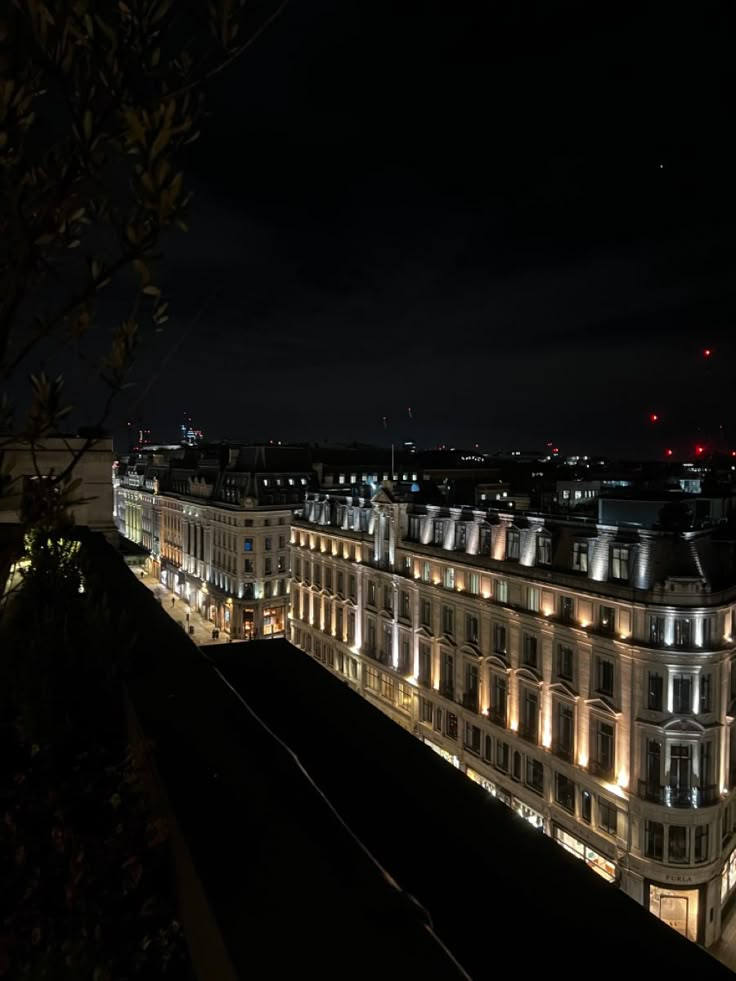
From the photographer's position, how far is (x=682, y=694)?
104ft

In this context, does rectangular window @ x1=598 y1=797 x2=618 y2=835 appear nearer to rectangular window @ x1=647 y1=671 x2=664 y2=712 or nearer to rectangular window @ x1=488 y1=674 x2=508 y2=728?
rectangular window @ x1=647 y1=671 x2=664 y2=712

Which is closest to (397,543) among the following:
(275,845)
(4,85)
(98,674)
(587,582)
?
(587,582)

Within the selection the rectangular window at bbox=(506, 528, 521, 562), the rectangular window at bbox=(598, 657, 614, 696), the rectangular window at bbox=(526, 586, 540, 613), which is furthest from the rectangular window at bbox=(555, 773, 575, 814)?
the rectangular window at bbox=(506, 528, 521, 562)

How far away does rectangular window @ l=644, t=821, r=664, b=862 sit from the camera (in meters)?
31.9

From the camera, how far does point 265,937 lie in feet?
17.2

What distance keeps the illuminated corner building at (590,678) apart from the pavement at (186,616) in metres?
34.9

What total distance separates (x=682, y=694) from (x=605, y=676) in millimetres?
4013

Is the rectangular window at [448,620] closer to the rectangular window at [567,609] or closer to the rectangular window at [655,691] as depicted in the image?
the rectangular window at [567,609]

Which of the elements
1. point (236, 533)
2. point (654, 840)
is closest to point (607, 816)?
point (654, 840)

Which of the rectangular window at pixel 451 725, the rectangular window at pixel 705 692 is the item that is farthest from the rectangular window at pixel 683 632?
the rectangular window at pixel 451 725

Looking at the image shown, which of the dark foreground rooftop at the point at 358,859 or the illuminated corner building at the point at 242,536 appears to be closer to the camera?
the dark foreground rooftop at the point at 358,859

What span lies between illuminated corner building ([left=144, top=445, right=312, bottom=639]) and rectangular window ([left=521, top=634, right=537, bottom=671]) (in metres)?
44.7

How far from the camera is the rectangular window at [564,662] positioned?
36.7 meters

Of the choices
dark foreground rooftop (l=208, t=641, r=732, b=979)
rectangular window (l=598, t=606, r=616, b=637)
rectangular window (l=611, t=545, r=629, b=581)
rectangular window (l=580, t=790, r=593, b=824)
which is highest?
rectangular window (l=611, t=545, r=629, b=581)
